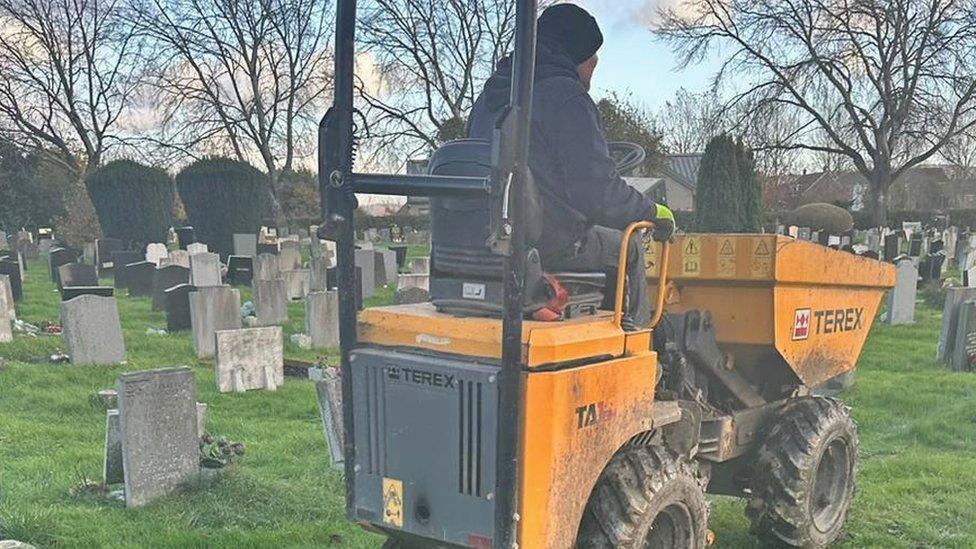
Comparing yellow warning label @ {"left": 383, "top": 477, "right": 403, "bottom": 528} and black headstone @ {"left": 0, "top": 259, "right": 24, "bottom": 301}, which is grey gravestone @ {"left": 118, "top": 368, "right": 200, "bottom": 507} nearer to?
yellow warning label @ {"left": 383, "top": 477, "right": 403, "bottom": 528}

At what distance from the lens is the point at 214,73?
132 ft

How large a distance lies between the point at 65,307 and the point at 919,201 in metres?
63.3

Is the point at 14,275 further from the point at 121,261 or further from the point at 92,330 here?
the point at 92,330

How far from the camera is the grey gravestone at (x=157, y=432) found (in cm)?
505

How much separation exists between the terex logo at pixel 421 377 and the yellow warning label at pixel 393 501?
1.24 ft

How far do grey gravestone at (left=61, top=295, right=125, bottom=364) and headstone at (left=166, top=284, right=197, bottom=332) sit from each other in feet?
6.81

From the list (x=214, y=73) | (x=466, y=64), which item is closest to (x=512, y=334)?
(x=466, y=64)

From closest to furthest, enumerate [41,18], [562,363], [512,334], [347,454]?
[512,334]
[562,363]
[347,454]
[41,18]

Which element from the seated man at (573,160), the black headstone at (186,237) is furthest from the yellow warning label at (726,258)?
the black headstone at (186,237)

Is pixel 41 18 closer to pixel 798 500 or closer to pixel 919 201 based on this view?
pixel 798 500

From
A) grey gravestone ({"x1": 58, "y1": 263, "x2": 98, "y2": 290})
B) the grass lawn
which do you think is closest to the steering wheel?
the grass lawn

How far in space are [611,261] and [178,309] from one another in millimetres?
9411

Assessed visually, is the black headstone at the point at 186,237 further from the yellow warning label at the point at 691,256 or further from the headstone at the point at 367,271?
the yellow warning label at the point at 691,256

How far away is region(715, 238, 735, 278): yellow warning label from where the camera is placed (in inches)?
163
